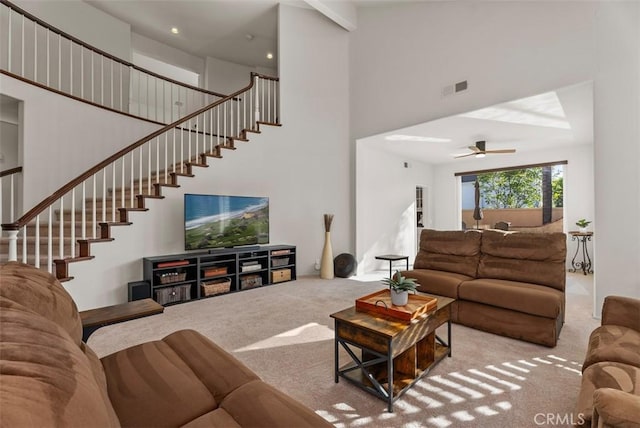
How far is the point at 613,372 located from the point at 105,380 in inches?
86.2

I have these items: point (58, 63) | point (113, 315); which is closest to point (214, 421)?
point (113, 315)

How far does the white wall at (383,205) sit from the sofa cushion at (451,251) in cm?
210

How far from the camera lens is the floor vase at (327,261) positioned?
5377 mm

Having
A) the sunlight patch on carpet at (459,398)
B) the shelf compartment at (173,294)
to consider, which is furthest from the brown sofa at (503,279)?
the shelf compartment at (173,294)

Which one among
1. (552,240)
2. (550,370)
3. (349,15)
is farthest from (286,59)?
(550,370)

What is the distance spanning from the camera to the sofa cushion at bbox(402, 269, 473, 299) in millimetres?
3127

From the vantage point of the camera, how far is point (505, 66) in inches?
154

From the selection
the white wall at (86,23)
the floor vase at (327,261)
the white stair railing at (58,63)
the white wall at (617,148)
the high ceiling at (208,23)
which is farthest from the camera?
the high ceiling at (208,23)

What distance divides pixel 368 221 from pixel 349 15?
13.0 feet

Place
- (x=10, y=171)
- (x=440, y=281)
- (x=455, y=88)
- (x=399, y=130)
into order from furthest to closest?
(x=399, y=130) < (x=455, y=88) < (x=10, y=171) < (x=440, y=281)

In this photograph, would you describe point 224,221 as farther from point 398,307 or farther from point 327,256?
point 398,307

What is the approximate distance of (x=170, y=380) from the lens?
4.09 feet

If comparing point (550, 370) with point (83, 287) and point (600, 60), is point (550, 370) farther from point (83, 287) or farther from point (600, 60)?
point (83, 287)

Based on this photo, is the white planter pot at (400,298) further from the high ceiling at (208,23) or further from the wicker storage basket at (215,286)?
the high ceiling at (208,23)
